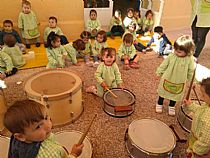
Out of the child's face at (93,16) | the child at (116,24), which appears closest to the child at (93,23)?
the child's face at (93,16)

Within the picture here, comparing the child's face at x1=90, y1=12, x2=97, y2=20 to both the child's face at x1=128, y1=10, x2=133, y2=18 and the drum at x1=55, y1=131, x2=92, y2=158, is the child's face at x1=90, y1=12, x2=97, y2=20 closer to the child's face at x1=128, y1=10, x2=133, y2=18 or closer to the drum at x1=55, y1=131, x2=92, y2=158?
the child's face at x1=128, y1=10, x2=133, y2=18

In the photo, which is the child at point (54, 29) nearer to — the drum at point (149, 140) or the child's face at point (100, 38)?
the child's face at point (100, 38)

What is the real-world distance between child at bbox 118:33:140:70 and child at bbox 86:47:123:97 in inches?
27.9

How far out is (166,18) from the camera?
4.32m

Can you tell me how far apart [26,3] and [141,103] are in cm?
218

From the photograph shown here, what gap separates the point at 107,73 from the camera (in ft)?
6.99

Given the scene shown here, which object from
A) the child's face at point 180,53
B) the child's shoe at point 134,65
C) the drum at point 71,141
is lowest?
the drum at point 71,141

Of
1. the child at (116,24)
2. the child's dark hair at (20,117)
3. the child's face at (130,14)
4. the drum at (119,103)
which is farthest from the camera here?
the child at (116,24)

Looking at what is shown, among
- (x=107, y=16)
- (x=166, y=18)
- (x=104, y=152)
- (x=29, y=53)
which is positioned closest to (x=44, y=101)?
(x=104, y=152)

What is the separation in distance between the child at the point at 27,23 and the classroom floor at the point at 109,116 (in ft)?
2.53

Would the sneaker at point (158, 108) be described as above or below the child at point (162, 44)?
below

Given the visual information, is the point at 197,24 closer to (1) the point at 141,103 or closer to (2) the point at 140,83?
(2) the point at 140,83

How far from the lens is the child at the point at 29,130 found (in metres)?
0.82

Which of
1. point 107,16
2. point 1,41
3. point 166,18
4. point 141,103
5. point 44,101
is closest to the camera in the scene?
point 44,101
